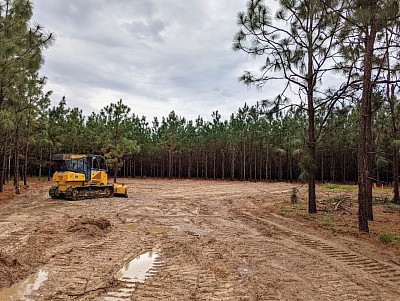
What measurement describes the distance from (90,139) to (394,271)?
Answer: 3570 centimetres

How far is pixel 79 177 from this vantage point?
659 inches

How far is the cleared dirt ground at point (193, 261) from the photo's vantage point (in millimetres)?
4617

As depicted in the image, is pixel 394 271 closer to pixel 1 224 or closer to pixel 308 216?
pixel 308 216

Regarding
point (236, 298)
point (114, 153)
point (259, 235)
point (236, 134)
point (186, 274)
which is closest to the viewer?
point (236, 298)

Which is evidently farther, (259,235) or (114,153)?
(114,153)

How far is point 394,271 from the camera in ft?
18.4

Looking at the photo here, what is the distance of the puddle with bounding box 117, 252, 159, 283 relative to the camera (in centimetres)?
520

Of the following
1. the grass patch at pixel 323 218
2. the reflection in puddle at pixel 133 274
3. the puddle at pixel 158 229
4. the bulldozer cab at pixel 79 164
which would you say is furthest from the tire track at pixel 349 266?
the bulldozer cab at pixel 79 164

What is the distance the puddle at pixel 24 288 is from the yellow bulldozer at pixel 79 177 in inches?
465

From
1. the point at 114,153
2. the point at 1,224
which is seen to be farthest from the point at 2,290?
the point at 114,153

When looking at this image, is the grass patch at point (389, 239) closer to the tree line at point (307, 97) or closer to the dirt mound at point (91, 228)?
the tree line at point (307, 97)

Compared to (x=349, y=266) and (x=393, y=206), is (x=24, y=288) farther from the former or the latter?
(x=393, y=206)

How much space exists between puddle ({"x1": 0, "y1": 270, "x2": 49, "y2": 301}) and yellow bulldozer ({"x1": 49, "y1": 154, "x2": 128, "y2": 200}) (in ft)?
38.7

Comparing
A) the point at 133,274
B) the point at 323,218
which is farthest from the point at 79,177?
the point at 133,274
